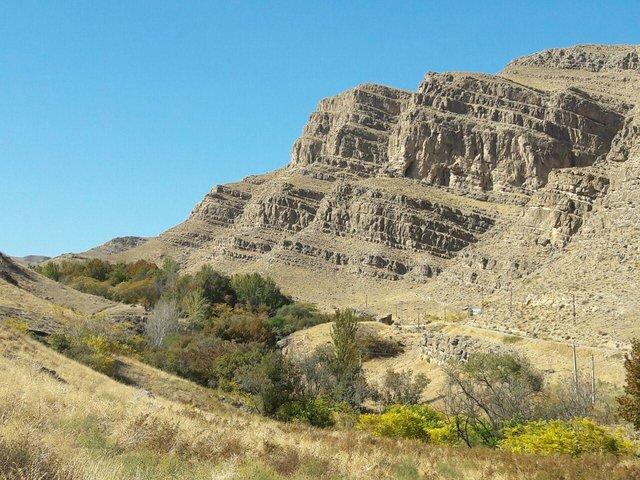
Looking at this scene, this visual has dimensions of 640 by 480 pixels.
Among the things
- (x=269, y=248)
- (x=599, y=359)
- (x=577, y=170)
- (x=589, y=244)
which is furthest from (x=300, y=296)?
(x=599, y=359)

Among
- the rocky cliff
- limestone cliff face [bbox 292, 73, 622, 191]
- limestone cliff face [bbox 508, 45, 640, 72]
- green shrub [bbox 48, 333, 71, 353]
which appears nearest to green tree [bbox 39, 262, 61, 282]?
the rocky cliff

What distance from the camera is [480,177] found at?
13300 centimetres

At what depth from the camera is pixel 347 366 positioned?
39906 millimetres

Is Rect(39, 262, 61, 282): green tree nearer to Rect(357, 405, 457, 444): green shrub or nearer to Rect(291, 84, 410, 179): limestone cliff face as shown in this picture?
Rect(291, 84, 410, 179): limestone cliff face

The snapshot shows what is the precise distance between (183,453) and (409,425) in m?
14.3

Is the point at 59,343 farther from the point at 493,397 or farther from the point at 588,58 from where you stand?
the point at 588,58

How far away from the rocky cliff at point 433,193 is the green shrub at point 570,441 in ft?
123

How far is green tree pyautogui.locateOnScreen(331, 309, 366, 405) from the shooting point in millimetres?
36375

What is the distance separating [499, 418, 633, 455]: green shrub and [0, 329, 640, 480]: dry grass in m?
1.46

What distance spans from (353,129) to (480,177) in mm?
30131

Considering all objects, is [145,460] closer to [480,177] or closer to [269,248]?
[269,248]

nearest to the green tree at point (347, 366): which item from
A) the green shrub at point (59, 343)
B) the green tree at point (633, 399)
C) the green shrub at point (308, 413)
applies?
the green shrub at point (308, 413)

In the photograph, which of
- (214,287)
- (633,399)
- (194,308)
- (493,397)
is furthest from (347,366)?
(214,287)

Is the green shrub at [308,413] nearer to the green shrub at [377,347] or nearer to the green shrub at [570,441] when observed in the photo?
the green shrub at [570,441]
